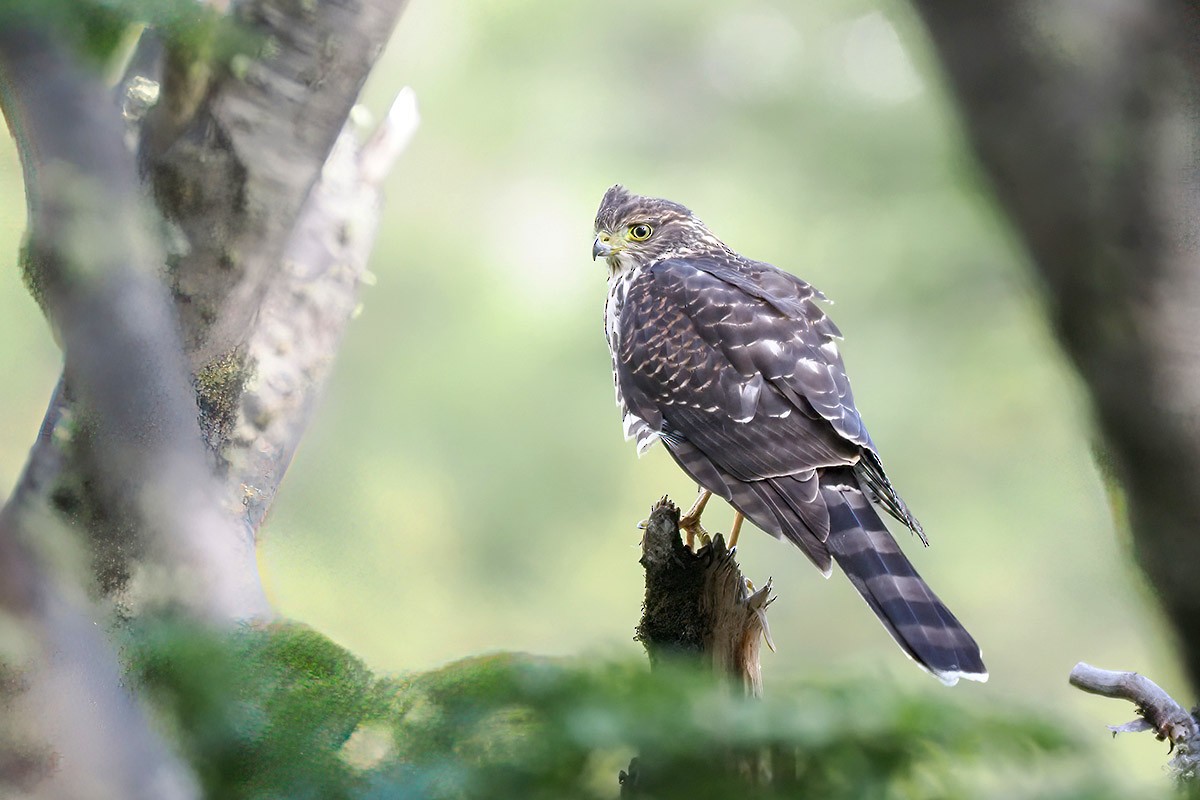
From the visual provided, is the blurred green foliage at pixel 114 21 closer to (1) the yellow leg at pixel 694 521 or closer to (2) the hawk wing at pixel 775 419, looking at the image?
(2) the hawk wing at pixel 775 419

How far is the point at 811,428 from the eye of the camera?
1571 millimetres

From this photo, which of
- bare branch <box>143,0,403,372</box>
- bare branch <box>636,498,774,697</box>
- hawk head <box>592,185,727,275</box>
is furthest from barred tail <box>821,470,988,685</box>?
bare branch <box>143,0,403,372</box>

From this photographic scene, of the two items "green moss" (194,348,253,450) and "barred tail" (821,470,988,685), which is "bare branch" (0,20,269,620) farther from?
"barred tail" (821,470,988,685)

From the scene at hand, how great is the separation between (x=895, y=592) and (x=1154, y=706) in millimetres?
330

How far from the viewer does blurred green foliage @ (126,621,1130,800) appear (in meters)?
0.49

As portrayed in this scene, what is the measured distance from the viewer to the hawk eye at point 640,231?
204 cm

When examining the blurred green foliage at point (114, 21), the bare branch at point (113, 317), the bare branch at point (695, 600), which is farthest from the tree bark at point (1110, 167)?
the bare branch at point (113, 317)

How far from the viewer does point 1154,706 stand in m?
1.26

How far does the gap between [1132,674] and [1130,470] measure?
0.30 meters

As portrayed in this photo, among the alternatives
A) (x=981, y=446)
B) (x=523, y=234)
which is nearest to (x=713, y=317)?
(x=523, y=234)

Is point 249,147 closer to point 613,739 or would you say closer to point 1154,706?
point 613,739

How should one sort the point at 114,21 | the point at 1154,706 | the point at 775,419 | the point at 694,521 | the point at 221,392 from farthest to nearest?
the point at 694,521, the point at 775,419, the point at 1154,706, the point at 221,392, the point at 114,21

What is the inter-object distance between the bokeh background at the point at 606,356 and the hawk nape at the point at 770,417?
18.3 inches

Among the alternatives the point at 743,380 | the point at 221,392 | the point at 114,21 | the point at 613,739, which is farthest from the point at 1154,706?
the point at 114,21
